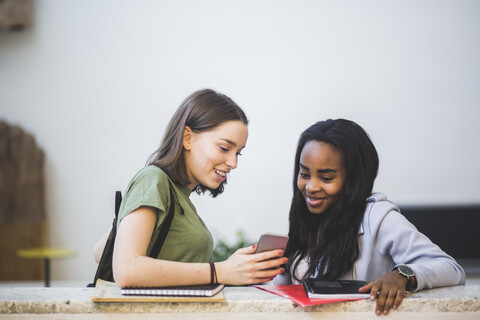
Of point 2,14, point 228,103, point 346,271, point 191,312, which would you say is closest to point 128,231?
point 191,312

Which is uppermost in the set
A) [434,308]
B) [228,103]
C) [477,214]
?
[228,103]

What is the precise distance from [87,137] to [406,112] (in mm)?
3942

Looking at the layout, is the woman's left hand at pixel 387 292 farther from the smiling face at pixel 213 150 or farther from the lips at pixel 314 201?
the smiling face at pixel 213 150

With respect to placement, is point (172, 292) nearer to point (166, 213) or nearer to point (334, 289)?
point (166, 213)

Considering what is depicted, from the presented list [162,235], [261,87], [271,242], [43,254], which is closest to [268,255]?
[271,242]

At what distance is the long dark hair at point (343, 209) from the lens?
1.75 meters

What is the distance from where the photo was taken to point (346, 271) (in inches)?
69.2

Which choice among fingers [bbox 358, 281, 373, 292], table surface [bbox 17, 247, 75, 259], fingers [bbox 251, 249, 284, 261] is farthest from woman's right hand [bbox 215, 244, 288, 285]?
table surface [bbox 17, 247, 75, 259]

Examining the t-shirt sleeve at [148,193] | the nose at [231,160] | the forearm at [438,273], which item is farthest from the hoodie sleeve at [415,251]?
the t-shirt sleeve at [148,193]

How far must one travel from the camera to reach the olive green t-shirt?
1449mm

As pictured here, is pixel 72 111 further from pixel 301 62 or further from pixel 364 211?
pixel 364 211

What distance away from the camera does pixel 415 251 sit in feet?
5.28

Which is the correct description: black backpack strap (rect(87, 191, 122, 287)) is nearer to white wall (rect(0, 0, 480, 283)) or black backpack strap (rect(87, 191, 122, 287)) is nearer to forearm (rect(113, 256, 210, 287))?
forearm (rect(113, 256, 210, 287))

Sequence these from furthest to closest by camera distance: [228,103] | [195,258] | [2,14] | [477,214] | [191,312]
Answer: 1. [2,14]
2. [477,214]
3. [228,103]
4. [195,258]
5. [191,312]
